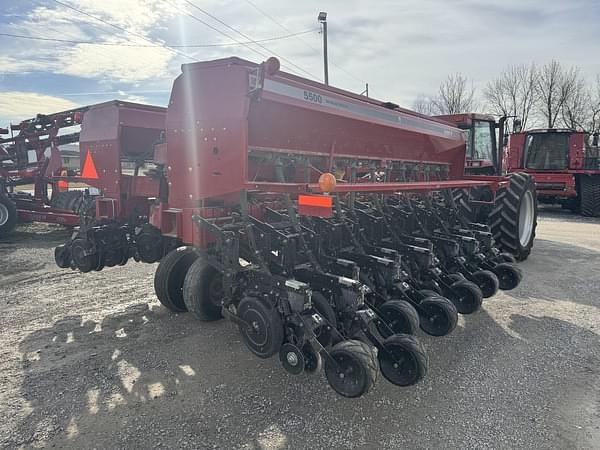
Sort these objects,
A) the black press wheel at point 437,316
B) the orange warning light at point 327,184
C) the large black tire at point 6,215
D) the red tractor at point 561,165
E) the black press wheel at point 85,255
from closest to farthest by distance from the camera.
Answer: the orange warning light at point 327,184 < the black press wheel at point 437,316 < the black press wheel at point 85,255 < the large black tire at point 6,215 < the red tractor at point 561,165

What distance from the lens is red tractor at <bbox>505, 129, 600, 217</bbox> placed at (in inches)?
497

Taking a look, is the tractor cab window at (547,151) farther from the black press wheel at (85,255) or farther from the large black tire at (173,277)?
the black press wheel at (85,255)

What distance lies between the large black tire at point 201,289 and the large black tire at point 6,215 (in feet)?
20.5

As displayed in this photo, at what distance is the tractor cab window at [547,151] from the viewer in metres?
13.1

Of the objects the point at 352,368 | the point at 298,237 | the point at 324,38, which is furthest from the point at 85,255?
the point at 324,38

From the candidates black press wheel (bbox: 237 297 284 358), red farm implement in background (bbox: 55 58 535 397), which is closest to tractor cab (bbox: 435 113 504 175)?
red farm implement in background (bbox: 55 58 535 397)

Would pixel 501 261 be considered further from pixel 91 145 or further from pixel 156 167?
pixel 91 145

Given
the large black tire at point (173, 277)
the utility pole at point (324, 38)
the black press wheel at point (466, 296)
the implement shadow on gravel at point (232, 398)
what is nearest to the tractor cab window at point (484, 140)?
the black press wheel at point (466, 296)

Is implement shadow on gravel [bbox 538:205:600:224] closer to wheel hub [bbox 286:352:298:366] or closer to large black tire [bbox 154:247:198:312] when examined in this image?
large black tire [bbox 154:247:198:312]

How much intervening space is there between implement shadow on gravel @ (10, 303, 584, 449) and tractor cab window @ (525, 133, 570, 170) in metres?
11.7

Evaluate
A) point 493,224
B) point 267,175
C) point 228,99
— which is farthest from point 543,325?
point 228,99

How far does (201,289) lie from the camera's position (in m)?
3.54

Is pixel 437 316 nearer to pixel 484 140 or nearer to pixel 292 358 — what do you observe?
pixel 292 358

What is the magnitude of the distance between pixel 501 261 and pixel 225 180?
10.4ft
